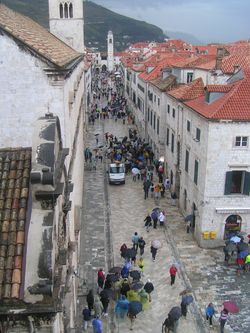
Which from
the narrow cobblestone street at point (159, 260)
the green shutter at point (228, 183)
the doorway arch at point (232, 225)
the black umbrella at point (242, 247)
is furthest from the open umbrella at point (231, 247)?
the green shutter at point (228, 183)

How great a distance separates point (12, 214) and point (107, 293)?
33.4ft

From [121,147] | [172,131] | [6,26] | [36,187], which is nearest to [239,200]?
[172,131]

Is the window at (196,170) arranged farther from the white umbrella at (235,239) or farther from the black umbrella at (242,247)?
the black umbrella at (242,247)

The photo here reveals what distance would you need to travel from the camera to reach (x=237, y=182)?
2394cm

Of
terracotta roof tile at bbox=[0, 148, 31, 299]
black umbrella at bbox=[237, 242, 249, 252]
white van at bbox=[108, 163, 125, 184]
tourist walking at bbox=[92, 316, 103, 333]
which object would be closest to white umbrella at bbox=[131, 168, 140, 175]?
white van at bbox=[108, 163, 125, 184]

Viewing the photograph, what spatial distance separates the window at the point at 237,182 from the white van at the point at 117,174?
41.5ft

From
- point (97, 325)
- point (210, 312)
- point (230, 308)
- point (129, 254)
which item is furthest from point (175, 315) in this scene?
point (129, 254)

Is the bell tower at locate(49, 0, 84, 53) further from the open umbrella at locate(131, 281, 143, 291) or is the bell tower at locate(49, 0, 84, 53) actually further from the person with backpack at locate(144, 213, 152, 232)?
the open umbrella at locate(131, 281, 143, 291)

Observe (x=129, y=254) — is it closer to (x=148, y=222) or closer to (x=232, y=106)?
(x=148, y=222)

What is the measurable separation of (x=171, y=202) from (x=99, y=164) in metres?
11.8

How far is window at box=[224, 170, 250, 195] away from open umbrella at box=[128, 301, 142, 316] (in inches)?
374

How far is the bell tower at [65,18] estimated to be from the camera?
4669 cm

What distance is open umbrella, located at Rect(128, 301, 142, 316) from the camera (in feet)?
54.7

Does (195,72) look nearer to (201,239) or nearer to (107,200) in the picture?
(107,200)
